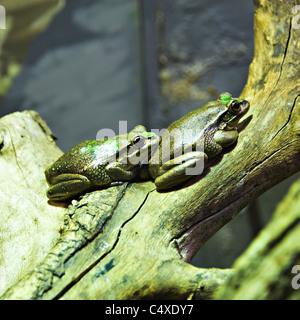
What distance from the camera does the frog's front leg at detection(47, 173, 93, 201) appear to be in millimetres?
1926

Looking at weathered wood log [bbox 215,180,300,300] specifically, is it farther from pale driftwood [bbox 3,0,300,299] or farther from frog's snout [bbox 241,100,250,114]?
frog's snout [bbox 241,100,250,114]

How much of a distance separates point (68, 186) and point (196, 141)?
0.74 metres

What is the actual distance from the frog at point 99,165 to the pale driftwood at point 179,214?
0.23 ft

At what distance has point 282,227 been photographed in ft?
3.31

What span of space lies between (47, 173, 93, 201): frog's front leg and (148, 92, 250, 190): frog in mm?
376

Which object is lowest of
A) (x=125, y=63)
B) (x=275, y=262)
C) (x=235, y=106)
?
(x=275, y=262)

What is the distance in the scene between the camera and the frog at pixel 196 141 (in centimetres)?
184

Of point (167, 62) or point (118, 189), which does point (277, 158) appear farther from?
point (167, 62)

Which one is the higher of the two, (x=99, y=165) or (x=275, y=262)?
(x=99, y=165)

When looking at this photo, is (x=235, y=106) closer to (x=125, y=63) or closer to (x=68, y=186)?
(x=68, y=186)

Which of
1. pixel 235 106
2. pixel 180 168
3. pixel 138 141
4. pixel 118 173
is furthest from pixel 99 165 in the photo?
pixel 235 106

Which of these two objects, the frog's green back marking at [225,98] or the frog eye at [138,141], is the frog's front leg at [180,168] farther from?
the frog's green back marking at [225,98]

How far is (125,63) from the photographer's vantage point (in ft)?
12.4

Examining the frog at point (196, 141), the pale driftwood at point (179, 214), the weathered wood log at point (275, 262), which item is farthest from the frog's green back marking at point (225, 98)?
the weathered wood log at point (275, 262)
